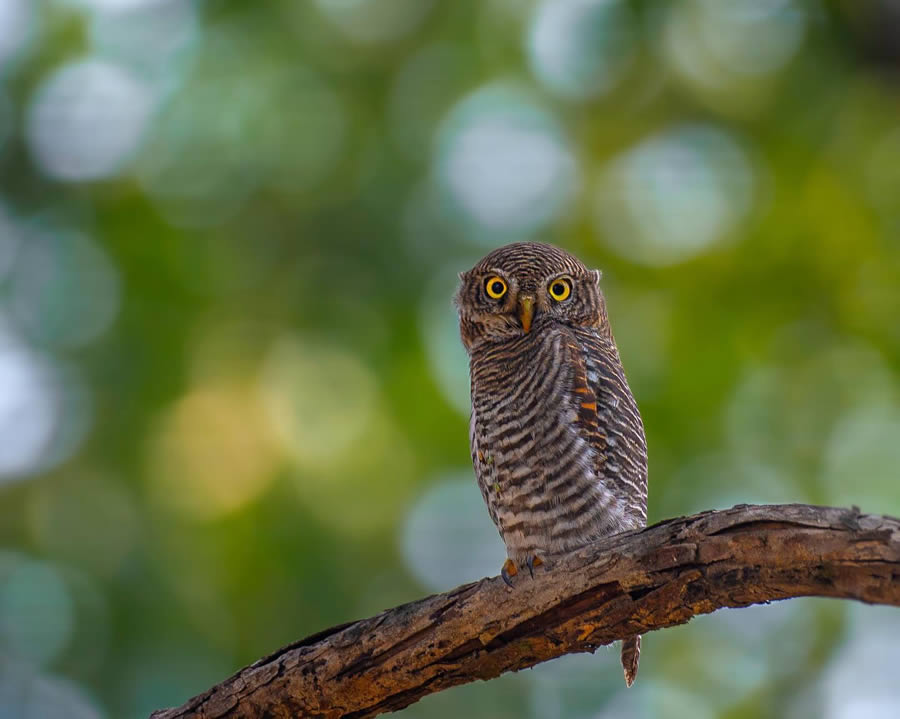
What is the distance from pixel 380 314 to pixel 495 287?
4.96 metres

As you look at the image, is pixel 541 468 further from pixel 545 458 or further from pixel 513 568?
pixel 513 568

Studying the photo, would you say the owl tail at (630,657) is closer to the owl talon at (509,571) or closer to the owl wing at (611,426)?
the owl wing at (611,426)

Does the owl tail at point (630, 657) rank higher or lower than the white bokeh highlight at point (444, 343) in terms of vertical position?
lower

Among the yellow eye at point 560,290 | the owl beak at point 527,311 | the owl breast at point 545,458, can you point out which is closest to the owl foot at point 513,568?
the owl breast at point 545,458

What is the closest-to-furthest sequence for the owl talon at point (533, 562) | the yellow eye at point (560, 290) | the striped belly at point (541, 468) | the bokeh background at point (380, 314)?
the owl talon at point (533, 562) < the striped belly at point (541, 468) < the yellow eye at point (560, 290) < the bokeh background at point (380, 314)

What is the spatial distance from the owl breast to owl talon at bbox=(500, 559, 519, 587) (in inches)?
12.6

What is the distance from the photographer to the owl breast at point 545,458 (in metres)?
4.51

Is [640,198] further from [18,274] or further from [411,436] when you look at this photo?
[18,274]

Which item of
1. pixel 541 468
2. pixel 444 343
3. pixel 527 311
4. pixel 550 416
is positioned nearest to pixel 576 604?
pixel 541 468

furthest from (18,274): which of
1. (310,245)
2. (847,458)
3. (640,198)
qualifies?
(847,458)

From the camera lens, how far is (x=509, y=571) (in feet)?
12.5

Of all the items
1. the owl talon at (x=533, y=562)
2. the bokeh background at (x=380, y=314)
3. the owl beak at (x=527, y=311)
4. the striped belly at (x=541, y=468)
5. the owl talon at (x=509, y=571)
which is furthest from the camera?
the bokeh background at (x=380, y=314)

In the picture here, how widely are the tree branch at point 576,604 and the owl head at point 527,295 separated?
1.80 m

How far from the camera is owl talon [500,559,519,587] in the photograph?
3.66 m
